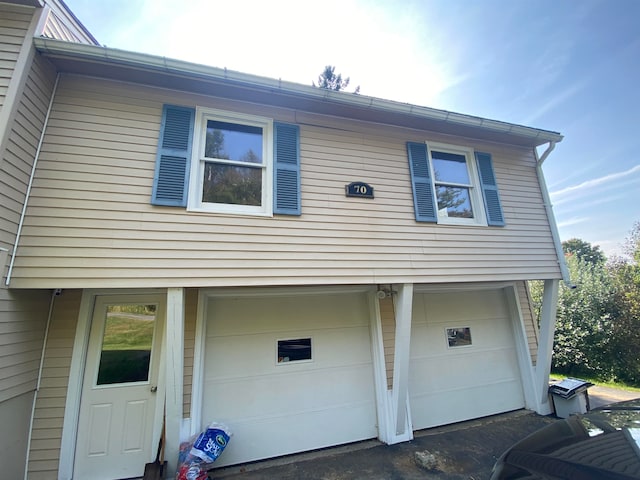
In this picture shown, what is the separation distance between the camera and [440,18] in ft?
15.8

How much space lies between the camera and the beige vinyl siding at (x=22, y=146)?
2.25 meters

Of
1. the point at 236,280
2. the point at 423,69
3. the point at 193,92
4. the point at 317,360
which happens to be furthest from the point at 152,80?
the point at 423,69

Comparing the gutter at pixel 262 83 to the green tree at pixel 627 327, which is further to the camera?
the green tree at pixel 627 327

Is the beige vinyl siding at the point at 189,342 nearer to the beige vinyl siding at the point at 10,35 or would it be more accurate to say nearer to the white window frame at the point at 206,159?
the white window frame at the point at 206,159

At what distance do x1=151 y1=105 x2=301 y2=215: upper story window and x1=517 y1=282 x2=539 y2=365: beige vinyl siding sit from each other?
4664 millimetres

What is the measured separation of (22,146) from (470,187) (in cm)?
568

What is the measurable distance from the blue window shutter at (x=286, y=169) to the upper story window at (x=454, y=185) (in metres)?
1.79

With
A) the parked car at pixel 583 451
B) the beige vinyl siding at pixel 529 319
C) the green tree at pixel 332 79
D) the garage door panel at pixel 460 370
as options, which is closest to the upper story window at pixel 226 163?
the parked car at pixel 583 451

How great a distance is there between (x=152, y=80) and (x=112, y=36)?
177 cm

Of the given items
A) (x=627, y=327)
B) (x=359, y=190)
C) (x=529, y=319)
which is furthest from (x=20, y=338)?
(x=627, y=327)

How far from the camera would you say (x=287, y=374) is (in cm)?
359

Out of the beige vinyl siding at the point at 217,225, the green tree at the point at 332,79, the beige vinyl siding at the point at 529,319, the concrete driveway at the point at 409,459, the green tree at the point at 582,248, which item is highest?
the green tree at the point at 332,79

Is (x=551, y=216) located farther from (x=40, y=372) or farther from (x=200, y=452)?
(x=40, y=372)

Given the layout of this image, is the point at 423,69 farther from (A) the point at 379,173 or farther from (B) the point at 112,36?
(B) the point at 112,36
